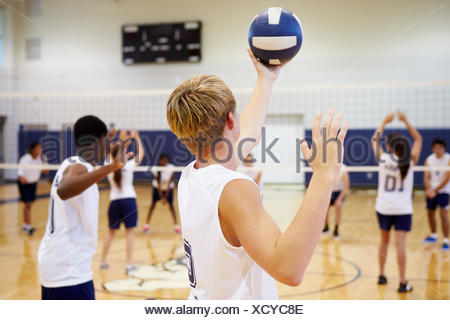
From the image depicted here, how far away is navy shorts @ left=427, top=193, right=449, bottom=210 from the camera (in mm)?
7125

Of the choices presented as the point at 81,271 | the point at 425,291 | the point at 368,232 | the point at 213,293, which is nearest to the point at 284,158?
the point at 368,232

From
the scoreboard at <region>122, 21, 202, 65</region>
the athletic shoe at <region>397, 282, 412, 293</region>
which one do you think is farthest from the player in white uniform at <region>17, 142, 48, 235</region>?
the scoreboard at <region>122, 21, 202, 65</region>

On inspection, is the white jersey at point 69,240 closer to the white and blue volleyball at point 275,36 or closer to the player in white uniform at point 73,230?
the player in white uniform at point 73,230

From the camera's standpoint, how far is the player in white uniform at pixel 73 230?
2.54 metres

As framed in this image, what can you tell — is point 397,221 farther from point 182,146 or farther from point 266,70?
point 182,146

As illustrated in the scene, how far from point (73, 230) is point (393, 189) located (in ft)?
12.0

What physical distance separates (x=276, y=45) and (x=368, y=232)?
6827mm

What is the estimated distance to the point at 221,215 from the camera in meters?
1.30

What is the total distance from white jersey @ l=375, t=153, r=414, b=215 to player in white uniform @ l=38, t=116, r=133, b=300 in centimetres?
337

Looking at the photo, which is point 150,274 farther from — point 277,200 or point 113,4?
point 113,4

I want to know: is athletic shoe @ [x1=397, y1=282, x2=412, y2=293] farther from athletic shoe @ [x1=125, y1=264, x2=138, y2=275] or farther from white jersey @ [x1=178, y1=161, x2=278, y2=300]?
white jersey @ [x1=178, y1=161, x2=278, y2=300]

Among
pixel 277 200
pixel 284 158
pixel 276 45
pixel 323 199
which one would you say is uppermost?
pixel 276 45

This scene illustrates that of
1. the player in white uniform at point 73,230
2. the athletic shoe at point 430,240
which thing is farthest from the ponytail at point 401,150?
the player in white uniform at point 73,230

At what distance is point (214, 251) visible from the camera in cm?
136
